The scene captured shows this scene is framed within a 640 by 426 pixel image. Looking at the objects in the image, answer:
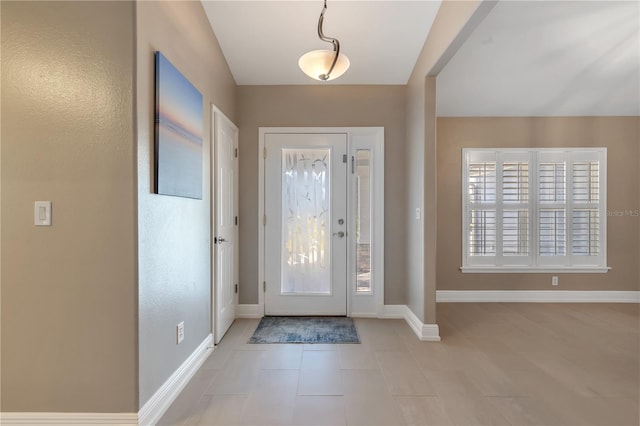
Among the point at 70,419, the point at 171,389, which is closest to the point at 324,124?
the point at 171,389

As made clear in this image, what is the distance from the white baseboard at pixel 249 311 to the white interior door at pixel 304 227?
8 centimetres

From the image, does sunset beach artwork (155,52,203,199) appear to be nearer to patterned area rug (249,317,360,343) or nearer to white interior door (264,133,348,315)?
white interior door (264,133,348,315)

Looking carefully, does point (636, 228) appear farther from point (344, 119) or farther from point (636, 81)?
point (344, 119)

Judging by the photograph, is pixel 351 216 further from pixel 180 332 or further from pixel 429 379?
pixel 180 332

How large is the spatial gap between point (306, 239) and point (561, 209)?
3330 mm

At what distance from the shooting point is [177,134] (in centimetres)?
201

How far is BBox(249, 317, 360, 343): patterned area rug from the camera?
9.50 ft

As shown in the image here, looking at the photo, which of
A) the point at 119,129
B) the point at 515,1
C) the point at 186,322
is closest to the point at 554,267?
the point at 515,1

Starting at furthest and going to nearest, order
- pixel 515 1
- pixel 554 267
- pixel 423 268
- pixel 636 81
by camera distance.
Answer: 1. pixel 554 267
2. pixel 636 81
3. pixel 423 268
4. pixel 515 1

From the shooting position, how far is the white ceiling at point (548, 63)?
2.60m

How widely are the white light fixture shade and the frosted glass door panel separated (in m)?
1.49

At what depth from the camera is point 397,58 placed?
311 cm

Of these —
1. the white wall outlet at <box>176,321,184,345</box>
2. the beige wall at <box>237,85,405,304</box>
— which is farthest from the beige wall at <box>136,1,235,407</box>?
the beige wall at <box>237,85,405,304</box>

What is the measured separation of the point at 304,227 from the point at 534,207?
3.00 m
